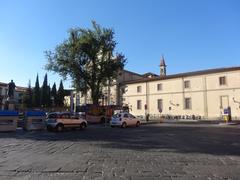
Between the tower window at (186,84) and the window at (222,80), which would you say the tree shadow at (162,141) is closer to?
the window at (222,80)

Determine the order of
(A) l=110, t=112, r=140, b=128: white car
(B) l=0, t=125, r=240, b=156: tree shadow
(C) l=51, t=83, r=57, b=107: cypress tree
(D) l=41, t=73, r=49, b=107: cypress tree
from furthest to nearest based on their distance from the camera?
(C) l=51, t=83, r=57, b=107: cypress tree → (D) l=41, t=73, r=49, b=107: cypress tree → (A) l=110, t=112, r=140, b=128: white car → (B) l=0, t=125, r=240, b=156: tree shadow

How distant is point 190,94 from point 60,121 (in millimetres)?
31746

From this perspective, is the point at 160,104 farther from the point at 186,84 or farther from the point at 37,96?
the point at 37,96

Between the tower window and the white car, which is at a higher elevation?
the tower window

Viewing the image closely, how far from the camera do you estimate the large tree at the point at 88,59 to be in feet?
132

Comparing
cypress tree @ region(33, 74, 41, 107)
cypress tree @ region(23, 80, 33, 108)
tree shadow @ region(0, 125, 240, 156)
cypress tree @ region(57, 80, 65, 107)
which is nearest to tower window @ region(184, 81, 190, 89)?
tree shadow @ region(0, 125, 240, 156)

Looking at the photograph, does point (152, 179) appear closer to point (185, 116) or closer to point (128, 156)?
point (128, 156)

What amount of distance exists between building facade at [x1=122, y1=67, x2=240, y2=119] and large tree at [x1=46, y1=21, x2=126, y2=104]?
29.2 feet

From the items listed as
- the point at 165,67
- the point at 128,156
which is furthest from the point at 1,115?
the point at 165,67

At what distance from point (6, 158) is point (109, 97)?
52488mm

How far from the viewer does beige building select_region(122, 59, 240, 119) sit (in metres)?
41.9

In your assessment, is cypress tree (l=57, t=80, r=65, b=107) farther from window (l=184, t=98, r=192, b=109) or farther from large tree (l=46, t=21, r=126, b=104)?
window (l=184, t=98, r=192, b=109)

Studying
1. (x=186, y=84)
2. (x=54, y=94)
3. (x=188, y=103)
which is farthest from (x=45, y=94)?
(x=188, y=103)

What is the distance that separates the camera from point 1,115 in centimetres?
1955
